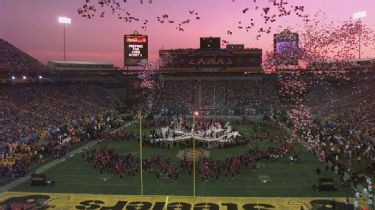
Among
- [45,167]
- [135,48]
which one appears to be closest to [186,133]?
[45,167]

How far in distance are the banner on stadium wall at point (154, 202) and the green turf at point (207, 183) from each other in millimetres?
909

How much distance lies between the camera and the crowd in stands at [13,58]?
178ft

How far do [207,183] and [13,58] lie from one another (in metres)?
43.7

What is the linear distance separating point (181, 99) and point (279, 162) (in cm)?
4062

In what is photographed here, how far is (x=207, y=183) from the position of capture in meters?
24.2

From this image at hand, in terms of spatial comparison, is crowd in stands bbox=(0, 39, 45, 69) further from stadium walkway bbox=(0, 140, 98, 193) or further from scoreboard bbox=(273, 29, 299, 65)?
scoreboard bbox=(273, 29, 299, 65)

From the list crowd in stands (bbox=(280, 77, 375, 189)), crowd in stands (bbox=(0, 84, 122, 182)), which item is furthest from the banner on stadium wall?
crowd in stands (bbox=(0, 84, 122, 182))

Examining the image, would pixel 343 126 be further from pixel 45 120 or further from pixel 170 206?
pixel 45 120

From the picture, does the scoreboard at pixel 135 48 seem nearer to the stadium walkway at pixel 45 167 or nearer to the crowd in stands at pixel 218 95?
the crowd in stands at pixel 218 95

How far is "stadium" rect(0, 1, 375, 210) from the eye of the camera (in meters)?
22.3

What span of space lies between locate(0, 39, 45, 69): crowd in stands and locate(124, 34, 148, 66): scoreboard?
12.8 m

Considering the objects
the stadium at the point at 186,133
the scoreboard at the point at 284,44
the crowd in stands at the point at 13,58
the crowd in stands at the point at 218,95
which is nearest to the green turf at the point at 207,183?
the stadium at the point at 186,133

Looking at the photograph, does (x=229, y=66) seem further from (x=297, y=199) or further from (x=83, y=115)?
(x=297, y=199)

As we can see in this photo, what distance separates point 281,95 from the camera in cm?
6731
